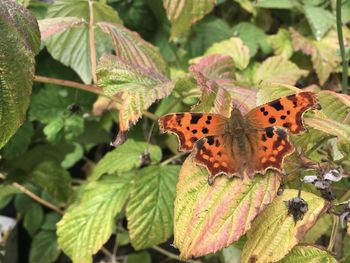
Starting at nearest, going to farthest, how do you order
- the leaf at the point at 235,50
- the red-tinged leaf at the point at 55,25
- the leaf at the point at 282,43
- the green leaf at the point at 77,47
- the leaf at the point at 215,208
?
the leaf at the point at 215,208
the red-tinged leaf at the point at 55,25
the green leaf at the point at 77,47
the leaf at the point at 235,50
the leaf at the point at 282,43

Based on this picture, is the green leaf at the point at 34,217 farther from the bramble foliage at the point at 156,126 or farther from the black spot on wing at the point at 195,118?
the black spot on wing at the point at 195,118

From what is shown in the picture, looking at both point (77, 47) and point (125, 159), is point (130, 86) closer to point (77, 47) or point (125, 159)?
point (125, 159)

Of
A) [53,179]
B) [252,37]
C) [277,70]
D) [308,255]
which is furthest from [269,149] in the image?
[252,37]

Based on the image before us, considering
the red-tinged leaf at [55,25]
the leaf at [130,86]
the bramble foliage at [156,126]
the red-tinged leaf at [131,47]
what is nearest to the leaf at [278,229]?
the bramble foliage at [156,126]

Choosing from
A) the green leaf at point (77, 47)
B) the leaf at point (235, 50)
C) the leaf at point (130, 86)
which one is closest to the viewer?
the leaf at point (130, 86)

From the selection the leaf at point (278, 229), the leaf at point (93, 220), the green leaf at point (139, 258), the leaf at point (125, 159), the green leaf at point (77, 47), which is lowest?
the green leaf at point (139, 258)

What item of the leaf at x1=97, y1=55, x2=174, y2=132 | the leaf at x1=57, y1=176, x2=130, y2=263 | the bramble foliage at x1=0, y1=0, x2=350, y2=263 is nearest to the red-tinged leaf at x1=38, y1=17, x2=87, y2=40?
the bramble foliage at x1=0, y1=0, x2=350, y2=263

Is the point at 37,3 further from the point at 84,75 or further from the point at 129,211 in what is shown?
the point at 129,211
